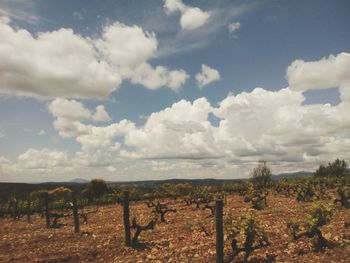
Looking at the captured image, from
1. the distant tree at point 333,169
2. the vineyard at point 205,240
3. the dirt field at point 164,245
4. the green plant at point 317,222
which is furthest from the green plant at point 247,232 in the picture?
the distant tree at point 333,169

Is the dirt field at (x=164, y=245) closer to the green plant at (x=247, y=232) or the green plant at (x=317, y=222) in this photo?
the green plant at (x=317, y=222)

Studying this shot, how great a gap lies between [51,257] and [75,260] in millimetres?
1233

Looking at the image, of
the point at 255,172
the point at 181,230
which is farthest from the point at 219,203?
the point at 255,172

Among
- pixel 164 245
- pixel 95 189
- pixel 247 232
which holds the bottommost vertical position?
pixel 164 245

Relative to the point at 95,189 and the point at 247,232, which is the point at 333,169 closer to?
the point at 95,189

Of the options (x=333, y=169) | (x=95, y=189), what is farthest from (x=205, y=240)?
(x=333, y=169)

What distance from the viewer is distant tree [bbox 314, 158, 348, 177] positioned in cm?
7519

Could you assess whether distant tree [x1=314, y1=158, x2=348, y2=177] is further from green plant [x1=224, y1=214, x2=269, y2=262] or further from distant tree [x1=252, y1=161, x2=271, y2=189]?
green plant [x1=224, y1=214, x2=269, y2=262]

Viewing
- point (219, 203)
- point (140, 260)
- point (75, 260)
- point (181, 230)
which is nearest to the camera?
point (219, 203)

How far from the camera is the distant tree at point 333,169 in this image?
7519 cm

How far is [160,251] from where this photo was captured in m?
14.4

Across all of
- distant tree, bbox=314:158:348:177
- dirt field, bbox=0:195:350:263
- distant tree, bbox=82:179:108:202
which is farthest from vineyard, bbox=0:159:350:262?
distant tree, bbox=314:158:348:177

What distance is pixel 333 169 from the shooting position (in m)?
76.3

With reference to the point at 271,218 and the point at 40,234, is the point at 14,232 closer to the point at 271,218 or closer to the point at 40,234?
the point at 40,234
